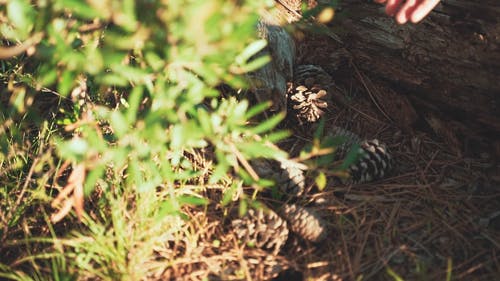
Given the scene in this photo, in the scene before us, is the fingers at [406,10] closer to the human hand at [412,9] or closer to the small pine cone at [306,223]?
the human hand at [412,9]

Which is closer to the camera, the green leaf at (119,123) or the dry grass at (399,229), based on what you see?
the green leaf at (119,123)

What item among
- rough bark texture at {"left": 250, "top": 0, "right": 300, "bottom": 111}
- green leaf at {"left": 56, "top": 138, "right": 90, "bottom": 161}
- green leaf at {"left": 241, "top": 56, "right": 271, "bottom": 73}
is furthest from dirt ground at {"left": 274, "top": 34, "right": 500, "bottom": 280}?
green leaf at {"left": 56, "top": 138, "right": 90, "bottom": 161}

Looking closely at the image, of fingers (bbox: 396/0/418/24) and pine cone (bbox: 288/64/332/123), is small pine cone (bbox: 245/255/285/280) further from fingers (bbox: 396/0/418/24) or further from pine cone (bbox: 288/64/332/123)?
fingers (bbox: 396/0/418/24)

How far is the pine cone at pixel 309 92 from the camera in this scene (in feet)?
7.57

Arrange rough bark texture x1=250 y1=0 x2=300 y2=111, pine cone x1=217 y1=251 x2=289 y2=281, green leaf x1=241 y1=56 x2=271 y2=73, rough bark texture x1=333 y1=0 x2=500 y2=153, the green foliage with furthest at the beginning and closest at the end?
rough bark texture x1=250 y1=0 x2=300 y2=111, rough bark texture x1=333 y1=0 x2=500 y2=153, pine cone x1=217 y1=251 x2=289 y2=281, green leaf x1=241 y1=56 x2=271 y2=73, the green foliage

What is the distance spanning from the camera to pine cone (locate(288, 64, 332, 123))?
2309 mm

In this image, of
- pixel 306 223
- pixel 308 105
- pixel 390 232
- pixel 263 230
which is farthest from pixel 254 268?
pixel 308 105

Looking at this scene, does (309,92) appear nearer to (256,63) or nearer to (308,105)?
(308,105)

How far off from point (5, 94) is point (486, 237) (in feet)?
7.16

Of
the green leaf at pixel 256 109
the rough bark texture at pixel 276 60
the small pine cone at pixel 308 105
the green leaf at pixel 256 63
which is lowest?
the small pine cone at pixel 308 105

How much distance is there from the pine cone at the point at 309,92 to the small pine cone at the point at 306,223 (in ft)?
2.09

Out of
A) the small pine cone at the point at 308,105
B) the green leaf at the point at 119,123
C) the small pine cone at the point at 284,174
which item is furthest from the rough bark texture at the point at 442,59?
the green leaf at the point at 119,123

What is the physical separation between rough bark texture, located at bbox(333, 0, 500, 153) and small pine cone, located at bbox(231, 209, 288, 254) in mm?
1006

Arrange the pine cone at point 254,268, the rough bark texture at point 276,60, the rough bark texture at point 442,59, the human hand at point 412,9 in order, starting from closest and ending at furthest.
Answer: the pine cone at point 254,268
the human hand at point 412,9
the rough bark texture at point 442,59
the rough bark texture at point 276,60
